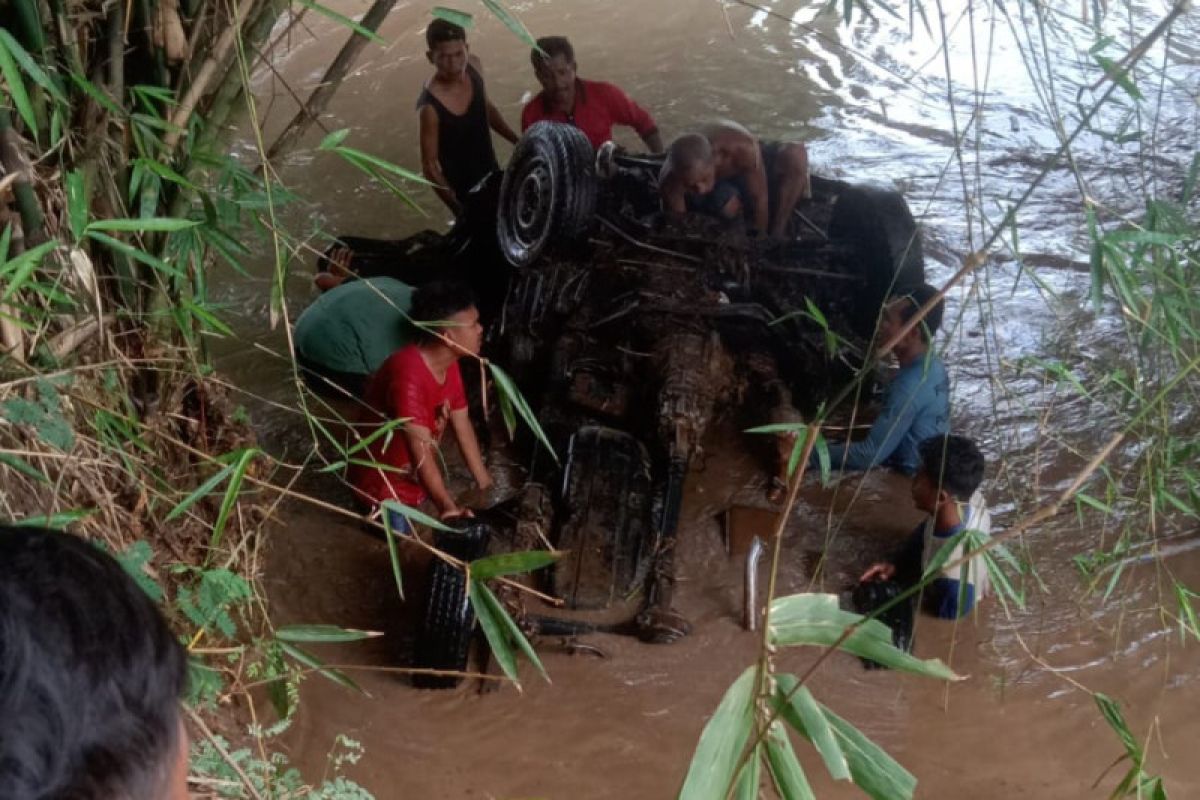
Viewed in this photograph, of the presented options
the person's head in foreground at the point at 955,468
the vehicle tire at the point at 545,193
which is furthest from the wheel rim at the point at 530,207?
the person's head in foreground at the point at 955,468

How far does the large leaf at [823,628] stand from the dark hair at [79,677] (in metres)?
0.88

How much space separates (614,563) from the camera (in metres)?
4.04

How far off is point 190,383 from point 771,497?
2554 millimetres

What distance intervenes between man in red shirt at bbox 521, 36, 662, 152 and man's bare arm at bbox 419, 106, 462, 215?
52 centimetres

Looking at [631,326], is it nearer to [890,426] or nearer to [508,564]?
[890,426]

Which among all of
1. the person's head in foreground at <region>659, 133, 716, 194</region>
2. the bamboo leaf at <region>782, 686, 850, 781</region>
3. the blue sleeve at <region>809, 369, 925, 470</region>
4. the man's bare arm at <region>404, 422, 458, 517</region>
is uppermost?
the person's head in foreground at <region>659, 133, 716, 194</region>

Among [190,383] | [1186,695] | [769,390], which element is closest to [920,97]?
[769,390]

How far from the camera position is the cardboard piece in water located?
4461 mm

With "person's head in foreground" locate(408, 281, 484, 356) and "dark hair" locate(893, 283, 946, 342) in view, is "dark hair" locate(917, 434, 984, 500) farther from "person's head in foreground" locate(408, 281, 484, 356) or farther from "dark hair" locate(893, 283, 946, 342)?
→ "person's head in foreground" locate(408, 281, 484, 356)

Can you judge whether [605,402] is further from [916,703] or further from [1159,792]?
[1159,792]

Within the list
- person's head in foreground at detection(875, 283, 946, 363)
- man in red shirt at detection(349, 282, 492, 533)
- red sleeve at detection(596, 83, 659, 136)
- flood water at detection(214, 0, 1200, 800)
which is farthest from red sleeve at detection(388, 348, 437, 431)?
red sleeve at detection(596, 83, 659, 136)

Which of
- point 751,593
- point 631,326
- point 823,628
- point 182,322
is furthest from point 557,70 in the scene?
point 823,628

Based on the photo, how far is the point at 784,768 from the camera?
4.99 ft

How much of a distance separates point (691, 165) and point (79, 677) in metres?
4.60
